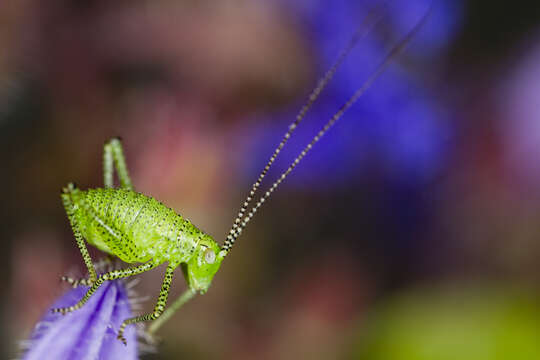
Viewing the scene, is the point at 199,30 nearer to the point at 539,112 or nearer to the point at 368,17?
the point at 368,17

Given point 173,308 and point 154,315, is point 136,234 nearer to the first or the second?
point 154,315

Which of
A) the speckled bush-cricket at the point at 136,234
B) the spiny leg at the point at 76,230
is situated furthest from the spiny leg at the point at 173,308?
the spiny leg at the point at 76,230

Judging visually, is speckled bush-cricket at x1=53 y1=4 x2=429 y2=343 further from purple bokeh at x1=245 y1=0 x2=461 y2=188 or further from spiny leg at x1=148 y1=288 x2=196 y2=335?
purple bokeh at x1=245 y1=0 x2=461 y2=188

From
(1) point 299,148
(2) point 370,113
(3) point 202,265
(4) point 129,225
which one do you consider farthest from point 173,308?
(2) point 370,113

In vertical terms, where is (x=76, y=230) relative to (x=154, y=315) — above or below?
above

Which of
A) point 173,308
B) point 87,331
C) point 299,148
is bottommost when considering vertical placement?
point 87,331

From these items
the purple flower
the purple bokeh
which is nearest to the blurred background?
the purple bokeh
